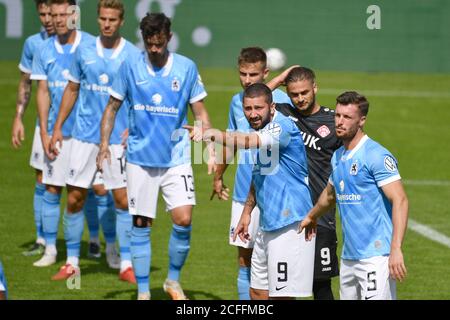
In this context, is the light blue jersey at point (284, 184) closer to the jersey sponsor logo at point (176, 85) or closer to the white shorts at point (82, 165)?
the jersey sponsor logo at point (176, 85)

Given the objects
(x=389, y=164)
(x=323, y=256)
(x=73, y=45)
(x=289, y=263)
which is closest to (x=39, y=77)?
(x=73, y=45)

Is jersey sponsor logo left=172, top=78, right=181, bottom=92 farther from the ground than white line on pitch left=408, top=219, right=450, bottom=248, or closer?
farther from the ground

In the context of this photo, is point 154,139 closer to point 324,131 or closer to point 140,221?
point 140,221

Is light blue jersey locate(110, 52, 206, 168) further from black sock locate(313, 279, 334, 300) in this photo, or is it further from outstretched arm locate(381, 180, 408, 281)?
outstretched arm locate(381, 180, 408, 281)

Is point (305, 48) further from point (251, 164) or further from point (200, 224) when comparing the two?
point (251, 164)

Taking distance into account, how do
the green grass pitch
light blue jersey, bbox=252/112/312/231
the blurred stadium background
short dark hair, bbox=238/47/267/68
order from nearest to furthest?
light blue jersey, bbox=252/112/312/231
short dark hair, bbox=238/47/267/68
the green grass pitch
the blurred stadium background

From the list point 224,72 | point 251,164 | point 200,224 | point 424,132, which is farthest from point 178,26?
point 251,164

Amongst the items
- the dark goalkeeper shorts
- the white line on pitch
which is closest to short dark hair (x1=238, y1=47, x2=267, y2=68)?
the dark goalkeeper shorts

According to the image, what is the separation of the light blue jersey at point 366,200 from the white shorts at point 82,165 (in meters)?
4.34

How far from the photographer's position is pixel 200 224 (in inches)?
561

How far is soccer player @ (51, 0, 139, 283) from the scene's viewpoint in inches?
442

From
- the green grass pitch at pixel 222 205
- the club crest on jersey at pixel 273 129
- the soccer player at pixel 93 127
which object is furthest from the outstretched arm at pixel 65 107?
the club crest on jersey at pixel 273 129

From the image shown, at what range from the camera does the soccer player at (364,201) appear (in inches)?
299

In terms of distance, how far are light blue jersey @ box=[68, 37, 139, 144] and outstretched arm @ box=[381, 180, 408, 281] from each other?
4432mm
